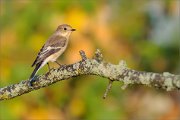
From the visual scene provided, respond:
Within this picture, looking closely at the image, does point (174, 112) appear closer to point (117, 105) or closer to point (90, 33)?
point (117, 105)

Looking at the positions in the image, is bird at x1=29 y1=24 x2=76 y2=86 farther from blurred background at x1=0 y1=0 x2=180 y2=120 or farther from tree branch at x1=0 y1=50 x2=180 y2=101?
blurred background at x1=0 y1=0 x2=180 y2=120

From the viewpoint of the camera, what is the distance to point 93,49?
1494 cm

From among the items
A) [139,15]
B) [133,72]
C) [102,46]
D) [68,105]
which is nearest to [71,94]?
[68,105]

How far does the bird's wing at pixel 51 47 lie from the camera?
931 centimetres

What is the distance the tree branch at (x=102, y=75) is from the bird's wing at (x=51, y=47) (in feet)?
4.08

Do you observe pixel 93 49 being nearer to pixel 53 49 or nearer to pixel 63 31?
pixel 63 31

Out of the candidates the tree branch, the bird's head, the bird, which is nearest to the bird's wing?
the bird

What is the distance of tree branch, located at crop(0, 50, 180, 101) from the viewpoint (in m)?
6.66

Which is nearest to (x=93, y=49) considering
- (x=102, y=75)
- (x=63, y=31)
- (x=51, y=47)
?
(x=63, y=31)

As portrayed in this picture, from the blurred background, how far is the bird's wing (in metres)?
3.39

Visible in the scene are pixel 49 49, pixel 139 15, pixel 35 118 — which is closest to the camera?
pixel 49 49

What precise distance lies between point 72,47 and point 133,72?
314 inches

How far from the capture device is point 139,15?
16234 millimetres

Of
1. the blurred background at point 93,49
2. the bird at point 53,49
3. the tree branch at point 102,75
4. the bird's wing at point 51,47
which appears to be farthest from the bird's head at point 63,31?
the blurred background at point 93,49
